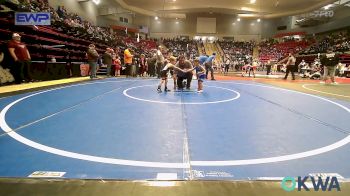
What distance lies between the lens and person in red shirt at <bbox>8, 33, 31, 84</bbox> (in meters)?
8.39

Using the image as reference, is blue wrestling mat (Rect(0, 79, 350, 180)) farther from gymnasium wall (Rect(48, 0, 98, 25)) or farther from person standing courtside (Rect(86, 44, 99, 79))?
gymnasium wall (Rect(48, 0, 98, 25))

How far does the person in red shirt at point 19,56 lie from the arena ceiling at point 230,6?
93.7ft

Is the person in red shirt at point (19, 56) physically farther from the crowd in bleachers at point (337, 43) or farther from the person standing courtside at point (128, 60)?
the crowd in bleachers at point (337, 43)

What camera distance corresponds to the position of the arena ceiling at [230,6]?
37.2m

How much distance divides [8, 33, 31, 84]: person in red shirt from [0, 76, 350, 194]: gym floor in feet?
12.4

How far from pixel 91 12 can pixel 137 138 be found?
36.3 m

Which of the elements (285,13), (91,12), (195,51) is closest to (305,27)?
(285,13)

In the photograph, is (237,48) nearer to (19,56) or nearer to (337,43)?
(337,43)

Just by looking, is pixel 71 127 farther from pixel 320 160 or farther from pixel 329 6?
pixel 329 6

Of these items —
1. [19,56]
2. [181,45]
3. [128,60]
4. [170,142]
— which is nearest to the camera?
[170,142]

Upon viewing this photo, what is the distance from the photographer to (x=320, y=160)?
8.88ft

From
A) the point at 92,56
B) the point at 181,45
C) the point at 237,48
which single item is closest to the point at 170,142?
the point at 92,56

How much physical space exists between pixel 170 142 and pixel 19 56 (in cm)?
766

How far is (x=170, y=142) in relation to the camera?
3.26 metres
